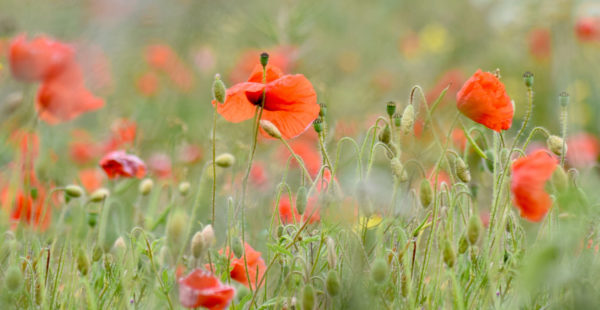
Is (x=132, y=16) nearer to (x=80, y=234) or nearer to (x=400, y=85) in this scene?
(x=400, y=85)

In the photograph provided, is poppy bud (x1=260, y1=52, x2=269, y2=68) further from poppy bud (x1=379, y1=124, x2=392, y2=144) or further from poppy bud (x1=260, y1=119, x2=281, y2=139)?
poppy bud (x1=379, y1=124, x2=392, y2=144)

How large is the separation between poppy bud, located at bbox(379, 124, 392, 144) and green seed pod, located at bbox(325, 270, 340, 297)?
0.30 metres

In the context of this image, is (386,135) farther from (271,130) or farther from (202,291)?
(202,291)

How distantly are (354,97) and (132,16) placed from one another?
148 cm

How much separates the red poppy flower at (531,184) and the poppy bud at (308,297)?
0.35 meters

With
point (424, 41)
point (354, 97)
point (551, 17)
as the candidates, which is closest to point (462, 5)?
point (424, 41)

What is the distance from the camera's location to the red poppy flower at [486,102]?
1116 millimetres

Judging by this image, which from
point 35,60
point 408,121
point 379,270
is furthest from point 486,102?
point 35,60

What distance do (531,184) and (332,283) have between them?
338 millimetres

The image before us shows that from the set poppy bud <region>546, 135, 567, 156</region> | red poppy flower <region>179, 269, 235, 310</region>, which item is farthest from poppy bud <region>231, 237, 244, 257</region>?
poppy bud <region>546, 135, 567, 156</region>

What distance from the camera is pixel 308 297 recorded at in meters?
0.92

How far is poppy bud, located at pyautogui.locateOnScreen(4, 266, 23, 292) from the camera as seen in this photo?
96cm

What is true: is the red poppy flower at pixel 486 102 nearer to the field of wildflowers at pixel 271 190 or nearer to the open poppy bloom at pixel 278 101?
the field of wildflowers at pixel 271 190

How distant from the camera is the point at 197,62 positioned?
14.7 feet
